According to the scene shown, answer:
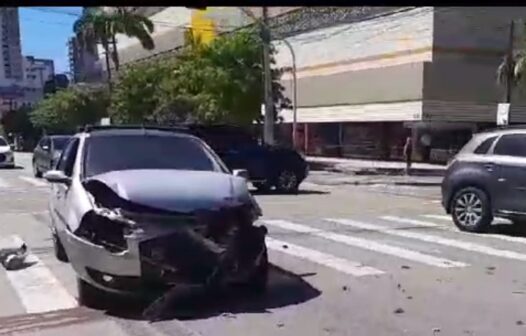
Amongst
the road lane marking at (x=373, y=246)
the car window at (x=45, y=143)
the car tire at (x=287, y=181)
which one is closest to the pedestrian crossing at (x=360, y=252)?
the road lane marking at (x=373, y=246)

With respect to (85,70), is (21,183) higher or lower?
lower

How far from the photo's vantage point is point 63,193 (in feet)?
30.1

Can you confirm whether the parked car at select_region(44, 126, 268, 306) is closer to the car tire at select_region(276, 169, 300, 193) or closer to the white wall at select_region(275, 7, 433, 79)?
the car tire at select_region(276, 169, 300, 193)

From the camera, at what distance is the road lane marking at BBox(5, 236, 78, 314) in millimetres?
7852

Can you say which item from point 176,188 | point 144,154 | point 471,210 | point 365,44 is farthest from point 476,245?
point 365,44

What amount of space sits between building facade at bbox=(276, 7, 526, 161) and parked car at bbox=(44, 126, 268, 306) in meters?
32.4

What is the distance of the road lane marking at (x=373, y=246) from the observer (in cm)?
1022

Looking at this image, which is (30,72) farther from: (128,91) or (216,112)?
(216,112)

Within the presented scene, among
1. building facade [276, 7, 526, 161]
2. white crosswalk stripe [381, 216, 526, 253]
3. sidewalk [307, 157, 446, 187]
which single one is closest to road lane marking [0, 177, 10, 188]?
sidewalk [307, 157, 446, 187]

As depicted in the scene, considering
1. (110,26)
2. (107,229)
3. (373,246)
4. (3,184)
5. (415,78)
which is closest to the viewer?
(107,229)

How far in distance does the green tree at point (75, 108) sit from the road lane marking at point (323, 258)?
194 ft

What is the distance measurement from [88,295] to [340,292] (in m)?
2.55

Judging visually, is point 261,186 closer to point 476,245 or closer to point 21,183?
point 21,183

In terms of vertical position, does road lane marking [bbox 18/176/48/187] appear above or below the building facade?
below
